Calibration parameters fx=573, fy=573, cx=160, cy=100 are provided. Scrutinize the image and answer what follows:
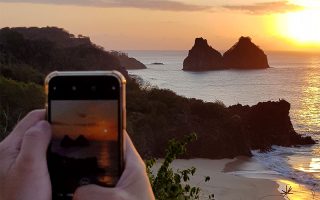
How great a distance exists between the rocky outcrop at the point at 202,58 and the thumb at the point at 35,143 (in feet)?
306

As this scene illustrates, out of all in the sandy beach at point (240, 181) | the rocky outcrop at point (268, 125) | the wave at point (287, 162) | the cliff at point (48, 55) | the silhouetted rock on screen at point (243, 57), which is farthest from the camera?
the silhouetted rock on screen at point (243, 57)

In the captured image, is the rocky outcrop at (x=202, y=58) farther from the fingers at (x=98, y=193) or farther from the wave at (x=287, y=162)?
the fingers at (x=98, y=193)

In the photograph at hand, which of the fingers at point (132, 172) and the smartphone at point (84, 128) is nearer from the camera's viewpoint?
the fingers at point (132, 172)

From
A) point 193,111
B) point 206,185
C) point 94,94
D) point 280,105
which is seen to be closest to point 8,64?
point 193,111

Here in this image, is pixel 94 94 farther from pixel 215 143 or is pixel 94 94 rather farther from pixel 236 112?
pixel 236 112

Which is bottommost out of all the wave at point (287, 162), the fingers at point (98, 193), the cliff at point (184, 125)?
the wave at point (287, 162)

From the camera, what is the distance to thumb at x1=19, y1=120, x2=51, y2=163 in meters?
1.07

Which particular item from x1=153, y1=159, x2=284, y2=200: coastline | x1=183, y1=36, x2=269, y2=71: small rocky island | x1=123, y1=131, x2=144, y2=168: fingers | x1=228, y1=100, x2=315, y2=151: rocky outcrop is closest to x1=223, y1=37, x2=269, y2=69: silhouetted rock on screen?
x1=183, y1=36, x2=269, y2=71: small rocky island

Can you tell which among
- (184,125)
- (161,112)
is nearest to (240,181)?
(184,125)

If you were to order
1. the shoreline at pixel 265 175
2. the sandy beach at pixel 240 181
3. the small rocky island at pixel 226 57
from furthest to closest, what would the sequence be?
1. the small rocky island at pixel 226 57
2. the shoreline at pixel 265 175
3. the sandy beach at pixel 240 181

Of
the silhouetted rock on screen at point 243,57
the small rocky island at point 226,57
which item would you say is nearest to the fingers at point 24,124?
the small rocky island at point 226,57

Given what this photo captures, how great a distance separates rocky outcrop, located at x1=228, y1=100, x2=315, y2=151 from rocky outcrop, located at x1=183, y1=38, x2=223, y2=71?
199ft

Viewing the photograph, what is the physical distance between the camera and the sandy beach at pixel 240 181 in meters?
18.8

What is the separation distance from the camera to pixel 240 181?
69.6ft
